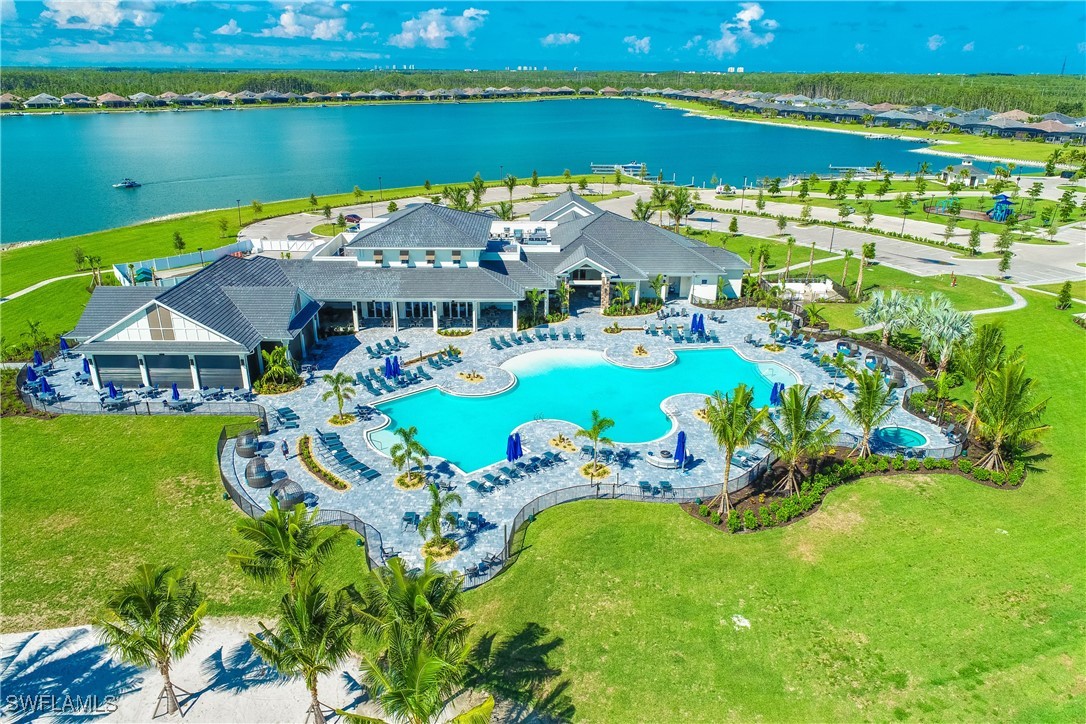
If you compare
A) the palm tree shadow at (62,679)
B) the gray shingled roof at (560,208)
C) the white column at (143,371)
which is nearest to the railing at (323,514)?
the palm tree shadow at (62,679)

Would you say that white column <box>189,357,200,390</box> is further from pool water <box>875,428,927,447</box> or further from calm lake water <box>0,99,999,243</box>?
calm lake water <box>0,99,999,243</box>

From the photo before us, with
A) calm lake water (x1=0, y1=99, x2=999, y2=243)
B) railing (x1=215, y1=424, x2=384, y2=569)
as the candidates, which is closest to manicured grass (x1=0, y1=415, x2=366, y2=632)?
railing (x1=215, y1=424, x2=384, y2=569)

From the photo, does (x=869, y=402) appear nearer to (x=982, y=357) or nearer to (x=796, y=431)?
(x=796, y=431)

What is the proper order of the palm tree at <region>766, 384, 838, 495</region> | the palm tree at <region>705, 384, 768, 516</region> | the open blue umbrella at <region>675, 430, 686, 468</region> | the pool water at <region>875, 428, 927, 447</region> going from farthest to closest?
the pool water at <region>875, 428, 927, 447</region>
the open blue umbrella at <region>675, 430, 686, 468</region>
the palm tree at <region>766, 384, 838, 495</region>
the palm tree at <region>705, 384, 768, 516</region>

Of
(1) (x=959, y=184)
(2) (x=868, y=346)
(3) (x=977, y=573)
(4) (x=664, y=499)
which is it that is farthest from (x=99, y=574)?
(1) (x=959, y=184)

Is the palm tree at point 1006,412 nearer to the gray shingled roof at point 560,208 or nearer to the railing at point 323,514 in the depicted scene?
the railing at point 323,514

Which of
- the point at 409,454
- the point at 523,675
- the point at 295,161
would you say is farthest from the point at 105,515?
the point at 295,161
